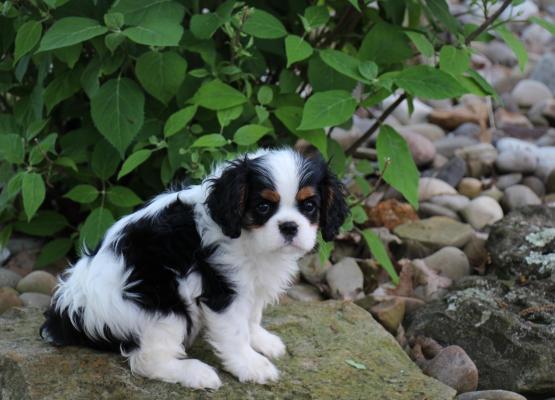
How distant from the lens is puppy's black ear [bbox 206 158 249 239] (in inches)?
164

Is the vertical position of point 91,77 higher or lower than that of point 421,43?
lower

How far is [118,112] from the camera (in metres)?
5.47

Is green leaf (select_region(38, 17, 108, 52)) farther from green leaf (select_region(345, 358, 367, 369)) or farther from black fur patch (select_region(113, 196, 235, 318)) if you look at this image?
green leaf (select_region(345, 358, 367, 369))

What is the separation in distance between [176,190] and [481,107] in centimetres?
665

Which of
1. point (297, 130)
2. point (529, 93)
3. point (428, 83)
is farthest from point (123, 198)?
point (529, 93)

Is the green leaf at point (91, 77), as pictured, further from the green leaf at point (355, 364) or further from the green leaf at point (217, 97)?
the green leaf at point (355, 364)

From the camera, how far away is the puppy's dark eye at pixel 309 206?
425 cm

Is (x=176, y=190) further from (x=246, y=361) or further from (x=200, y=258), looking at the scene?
(x=246, y=361)

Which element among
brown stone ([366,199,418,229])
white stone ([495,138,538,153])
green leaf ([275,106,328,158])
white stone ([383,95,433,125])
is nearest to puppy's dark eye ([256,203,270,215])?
green leaf ([275,106,328,158])

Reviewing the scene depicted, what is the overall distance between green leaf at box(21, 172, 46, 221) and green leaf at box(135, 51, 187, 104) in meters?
0.93

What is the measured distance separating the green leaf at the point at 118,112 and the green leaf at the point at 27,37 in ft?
1.67

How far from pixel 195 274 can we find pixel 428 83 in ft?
6.84

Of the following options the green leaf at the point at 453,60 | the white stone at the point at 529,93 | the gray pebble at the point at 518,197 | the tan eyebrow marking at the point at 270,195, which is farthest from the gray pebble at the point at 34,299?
the white stone at the point at 529,93

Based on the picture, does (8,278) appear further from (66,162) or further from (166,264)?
(166,264)
